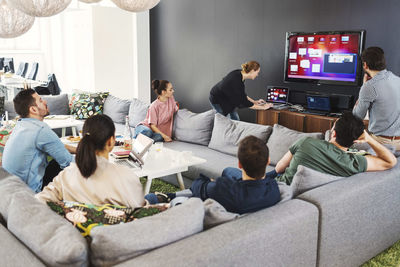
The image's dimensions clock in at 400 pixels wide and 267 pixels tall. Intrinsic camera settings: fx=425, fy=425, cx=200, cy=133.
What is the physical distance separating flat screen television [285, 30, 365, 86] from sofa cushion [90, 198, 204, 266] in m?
3.69

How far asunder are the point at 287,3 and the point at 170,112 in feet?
7.26

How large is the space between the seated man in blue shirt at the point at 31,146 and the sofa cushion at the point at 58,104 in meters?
2.97

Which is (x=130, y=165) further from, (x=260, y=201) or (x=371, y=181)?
(x=371, y=181)

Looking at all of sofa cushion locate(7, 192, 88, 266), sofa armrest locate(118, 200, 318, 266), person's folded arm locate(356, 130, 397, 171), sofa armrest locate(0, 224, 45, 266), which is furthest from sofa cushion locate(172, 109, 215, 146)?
sofa armrest locate(0, 224, 45, 266)

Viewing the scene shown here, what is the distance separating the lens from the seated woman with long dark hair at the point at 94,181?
2014 mm

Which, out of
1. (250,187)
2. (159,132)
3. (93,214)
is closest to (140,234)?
(93,214)

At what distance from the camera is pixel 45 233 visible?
1.63m

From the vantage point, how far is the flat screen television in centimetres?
481

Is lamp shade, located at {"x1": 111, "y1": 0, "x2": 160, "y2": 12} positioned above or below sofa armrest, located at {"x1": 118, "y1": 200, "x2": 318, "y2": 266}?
above

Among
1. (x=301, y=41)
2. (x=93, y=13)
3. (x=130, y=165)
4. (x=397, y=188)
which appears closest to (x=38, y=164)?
(x=130, y=165)

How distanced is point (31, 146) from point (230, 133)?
200 cm

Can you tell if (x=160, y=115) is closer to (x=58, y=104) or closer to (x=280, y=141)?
(x=280, y=141)

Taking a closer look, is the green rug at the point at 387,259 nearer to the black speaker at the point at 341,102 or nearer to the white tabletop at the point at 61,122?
the black speaker at the point at 341,102

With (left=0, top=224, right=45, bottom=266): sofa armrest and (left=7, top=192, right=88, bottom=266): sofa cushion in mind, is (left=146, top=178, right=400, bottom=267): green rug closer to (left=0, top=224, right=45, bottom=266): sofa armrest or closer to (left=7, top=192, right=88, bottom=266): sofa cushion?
(left=7, top=192, right=88, bottom=266): sofa cushion
